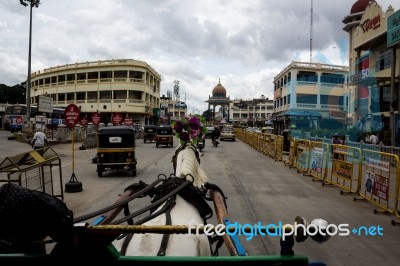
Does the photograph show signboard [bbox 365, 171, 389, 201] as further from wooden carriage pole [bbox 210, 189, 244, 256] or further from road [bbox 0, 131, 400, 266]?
wooden carriage pole [bbox 210, 189, 244, 256]

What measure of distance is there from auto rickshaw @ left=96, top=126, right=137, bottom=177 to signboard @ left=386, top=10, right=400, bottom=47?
44.1ft

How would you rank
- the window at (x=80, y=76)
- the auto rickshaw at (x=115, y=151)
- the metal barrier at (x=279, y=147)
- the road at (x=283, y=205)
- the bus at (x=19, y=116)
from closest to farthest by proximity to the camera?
the road at (x=283, y=205) → the auto rickshaw at (x=115, y=151) → the metal barrier at (x=279, y=147) → the bus at (x=19, y=116) → the window at (x=80, y=76)

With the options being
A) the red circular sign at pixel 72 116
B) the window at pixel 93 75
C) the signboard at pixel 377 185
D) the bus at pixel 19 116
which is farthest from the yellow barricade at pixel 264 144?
the window at pixel 93 75

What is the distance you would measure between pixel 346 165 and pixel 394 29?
10112 millimetres

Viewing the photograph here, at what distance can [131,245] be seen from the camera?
2.44m

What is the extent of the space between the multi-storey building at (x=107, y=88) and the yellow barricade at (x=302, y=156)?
41581 mm

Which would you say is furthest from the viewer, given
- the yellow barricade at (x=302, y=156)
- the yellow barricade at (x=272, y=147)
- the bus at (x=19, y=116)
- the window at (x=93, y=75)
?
the window at (x=93, y=75)

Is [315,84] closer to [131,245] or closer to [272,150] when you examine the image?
[272,150]

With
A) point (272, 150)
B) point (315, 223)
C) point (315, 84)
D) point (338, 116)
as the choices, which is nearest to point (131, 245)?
point (315, 223)

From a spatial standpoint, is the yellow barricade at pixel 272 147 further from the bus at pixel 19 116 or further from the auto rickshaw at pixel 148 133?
the bus at pixel 19 116

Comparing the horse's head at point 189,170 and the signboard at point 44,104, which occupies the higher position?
the signboard at point 44,104

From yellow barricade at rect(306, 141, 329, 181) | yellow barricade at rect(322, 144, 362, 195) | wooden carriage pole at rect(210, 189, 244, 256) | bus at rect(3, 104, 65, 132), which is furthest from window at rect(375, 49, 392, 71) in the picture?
bus at rect(3, 104, 65, 132)

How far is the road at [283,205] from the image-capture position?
524 centimetres

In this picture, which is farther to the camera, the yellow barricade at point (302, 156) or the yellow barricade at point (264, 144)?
the yellow barricade at point (264, 144)
